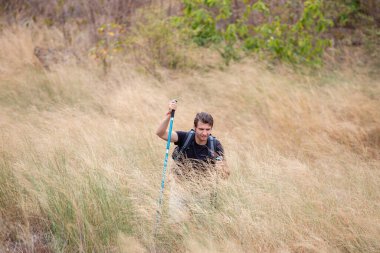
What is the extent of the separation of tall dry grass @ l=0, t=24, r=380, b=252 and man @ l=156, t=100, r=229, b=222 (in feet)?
0.45

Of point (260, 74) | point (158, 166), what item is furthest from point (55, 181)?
point (260, 74)

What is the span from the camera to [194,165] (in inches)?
197

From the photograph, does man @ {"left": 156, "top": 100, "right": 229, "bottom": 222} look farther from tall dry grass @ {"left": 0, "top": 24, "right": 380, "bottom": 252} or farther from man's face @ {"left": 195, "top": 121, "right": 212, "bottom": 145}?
tall dry grass @ {"left": 0, "top": 24, "right": 380, "bottom": 252}

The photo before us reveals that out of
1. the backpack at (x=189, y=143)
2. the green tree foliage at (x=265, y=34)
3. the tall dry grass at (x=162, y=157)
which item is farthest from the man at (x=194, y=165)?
the green tree foliage at (x=265, y=34)

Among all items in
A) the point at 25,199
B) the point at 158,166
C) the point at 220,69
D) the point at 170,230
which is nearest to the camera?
the point at 170,230

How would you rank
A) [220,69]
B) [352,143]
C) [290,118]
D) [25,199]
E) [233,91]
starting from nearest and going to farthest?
[25,199] → [352,143] → [290,118] → [233,91] → [220,69]

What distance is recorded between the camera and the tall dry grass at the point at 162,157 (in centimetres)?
435

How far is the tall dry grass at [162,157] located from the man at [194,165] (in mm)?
137

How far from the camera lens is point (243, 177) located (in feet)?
17.5

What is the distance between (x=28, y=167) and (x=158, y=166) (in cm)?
144

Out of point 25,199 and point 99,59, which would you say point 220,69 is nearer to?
point 99,59

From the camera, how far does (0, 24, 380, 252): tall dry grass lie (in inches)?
171

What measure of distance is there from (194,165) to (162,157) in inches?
44.6

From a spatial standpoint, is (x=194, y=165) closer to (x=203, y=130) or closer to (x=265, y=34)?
(x=203, y=130)
